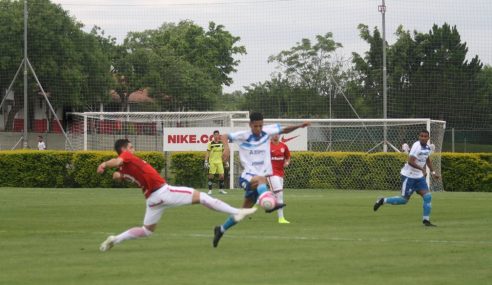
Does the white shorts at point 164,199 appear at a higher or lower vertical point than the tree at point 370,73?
lower

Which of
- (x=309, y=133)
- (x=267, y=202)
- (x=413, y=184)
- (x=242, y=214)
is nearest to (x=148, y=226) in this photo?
(x=242, y=214)

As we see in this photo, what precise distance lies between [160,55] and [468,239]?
165 ft

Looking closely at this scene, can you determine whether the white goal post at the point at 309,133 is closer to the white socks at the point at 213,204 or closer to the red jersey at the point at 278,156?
the red jersey at the point at 278,156

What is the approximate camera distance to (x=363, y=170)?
4128cm

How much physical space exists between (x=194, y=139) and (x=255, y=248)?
88.0 ft

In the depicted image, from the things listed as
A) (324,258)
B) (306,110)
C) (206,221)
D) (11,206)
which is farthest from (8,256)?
(306,110)

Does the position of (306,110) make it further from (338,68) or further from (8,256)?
(8,256)

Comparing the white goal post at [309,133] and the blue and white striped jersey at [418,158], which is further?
the white goal post at [309,133]

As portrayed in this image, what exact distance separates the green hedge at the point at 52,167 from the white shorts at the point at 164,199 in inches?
1081

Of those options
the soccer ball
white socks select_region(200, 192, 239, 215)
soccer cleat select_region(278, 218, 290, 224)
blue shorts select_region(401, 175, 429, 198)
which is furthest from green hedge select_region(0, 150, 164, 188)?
white socks select_region(200, 192, 239, 215)

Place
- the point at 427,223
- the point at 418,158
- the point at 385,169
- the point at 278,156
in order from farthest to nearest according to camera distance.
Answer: the point at 385,169 < the point at 278,156 < the point at 418,158 < the point at 427,223

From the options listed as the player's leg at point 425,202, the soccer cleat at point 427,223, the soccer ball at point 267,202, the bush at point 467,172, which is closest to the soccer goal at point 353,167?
the bush at point 467,172

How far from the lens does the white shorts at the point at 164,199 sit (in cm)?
1448

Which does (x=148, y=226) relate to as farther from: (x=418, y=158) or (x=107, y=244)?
(x=418, y=158)
